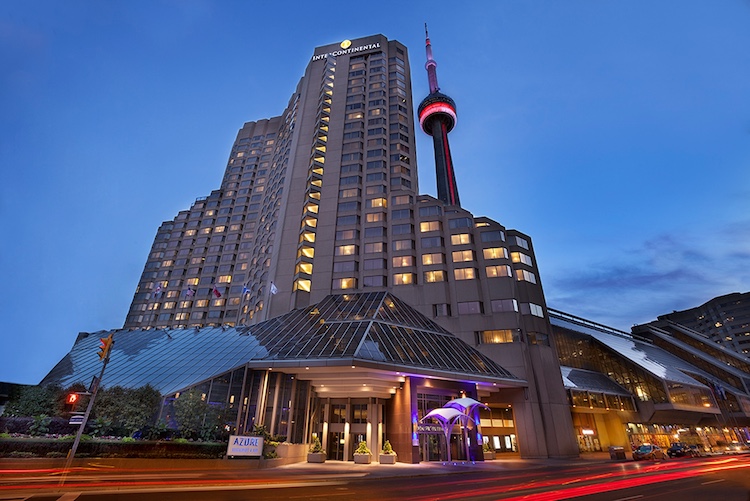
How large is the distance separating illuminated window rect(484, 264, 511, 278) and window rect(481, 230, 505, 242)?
4.56m

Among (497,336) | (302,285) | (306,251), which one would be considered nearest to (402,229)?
(306,251)

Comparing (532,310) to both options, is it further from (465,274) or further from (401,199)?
(401,199)

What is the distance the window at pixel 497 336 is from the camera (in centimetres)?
5294

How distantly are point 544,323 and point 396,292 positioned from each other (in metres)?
22.4

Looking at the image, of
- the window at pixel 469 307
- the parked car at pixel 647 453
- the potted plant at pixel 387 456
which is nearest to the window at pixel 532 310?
the window at pixel 469 307

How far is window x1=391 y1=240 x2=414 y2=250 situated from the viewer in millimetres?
65512

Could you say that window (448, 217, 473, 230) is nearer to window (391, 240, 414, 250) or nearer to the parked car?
window (391, 240, 414, 250)

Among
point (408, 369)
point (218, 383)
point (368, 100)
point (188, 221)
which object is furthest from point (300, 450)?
point (188, 221)

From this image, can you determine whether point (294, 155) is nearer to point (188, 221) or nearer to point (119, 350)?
point (119, 350)

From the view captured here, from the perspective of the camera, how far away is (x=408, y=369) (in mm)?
37344

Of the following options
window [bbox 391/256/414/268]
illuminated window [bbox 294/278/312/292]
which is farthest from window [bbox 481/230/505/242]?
illuminated window [bbox 294/278/312/292]

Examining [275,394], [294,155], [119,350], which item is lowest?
[275,394]

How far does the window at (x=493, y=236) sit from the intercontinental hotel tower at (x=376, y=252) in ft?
0.60

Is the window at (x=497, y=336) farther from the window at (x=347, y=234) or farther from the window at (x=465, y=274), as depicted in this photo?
the window at (x=347, y=234)
